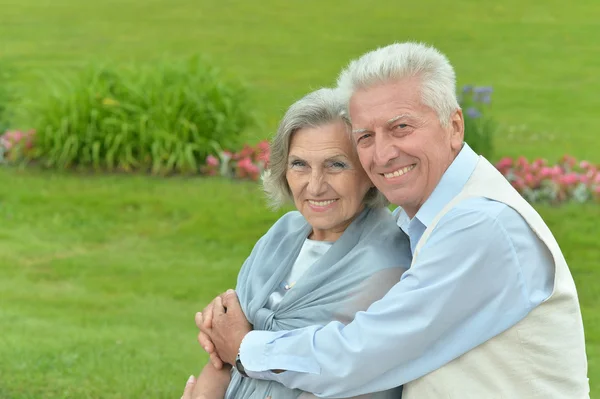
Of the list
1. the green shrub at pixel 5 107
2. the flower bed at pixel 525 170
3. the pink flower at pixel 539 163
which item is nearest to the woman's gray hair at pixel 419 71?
the flower bed at pixel 525 170

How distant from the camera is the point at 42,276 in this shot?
7.18m

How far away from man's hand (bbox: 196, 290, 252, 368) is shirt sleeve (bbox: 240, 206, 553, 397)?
1.42 feet

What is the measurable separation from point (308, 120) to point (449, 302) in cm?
74

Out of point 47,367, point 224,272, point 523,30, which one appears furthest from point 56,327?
point 523,30

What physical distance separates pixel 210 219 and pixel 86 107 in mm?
2203

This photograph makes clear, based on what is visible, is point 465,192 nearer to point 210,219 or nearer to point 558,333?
point 558,333

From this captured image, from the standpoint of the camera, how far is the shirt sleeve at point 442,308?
8.14ft

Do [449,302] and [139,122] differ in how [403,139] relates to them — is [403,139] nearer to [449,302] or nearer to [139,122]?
[449,302]

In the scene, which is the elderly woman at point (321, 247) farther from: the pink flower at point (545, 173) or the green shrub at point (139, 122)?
the green shrub at point (139, 122)

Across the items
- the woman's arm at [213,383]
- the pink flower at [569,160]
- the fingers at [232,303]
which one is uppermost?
the fingers at [232,303]

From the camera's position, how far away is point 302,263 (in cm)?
308

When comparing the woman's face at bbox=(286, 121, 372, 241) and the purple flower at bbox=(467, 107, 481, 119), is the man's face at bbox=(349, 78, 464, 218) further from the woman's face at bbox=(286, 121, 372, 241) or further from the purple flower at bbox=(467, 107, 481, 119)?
the purple flower at bbox=(467, 107, 481, 119)

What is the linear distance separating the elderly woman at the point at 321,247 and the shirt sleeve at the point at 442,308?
0.23m

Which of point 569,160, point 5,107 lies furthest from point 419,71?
point 5,107
